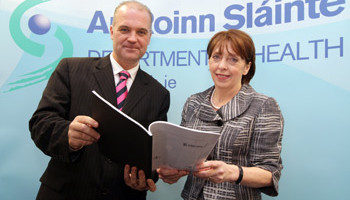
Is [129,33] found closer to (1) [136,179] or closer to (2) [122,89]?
(2) [122,89]

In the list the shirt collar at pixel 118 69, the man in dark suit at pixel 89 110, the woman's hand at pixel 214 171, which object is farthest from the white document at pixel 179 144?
the shirt collar at pixel 118 69

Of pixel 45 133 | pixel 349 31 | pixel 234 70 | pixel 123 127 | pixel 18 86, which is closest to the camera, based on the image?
→ pixel 123 127

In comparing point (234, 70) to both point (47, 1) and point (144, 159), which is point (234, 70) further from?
point (47, 1)

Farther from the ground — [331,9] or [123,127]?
[331,9]

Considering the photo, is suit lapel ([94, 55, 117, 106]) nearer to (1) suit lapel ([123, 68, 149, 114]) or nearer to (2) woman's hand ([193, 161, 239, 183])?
(1) suit lapel ([123, 68, 149, 114])

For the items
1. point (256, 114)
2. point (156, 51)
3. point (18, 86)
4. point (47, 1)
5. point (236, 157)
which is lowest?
point (236, 157)

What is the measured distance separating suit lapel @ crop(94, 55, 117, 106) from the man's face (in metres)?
0.11

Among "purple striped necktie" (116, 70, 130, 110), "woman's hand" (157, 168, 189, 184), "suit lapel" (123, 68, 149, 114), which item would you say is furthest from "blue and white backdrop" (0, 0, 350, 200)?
"woman's hand" (157, 168, 189, 184)

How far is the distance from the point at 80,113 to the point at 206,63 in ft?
3.95

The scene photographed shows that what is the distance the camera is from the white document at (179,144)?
3.57 ft

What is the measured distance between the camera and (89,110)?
1.69m

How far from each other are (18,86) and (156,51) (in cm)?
131

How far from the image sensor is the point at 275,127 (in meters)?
1.49

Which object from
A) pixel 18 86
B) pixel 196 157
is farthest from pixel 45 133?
pixel 18 86
